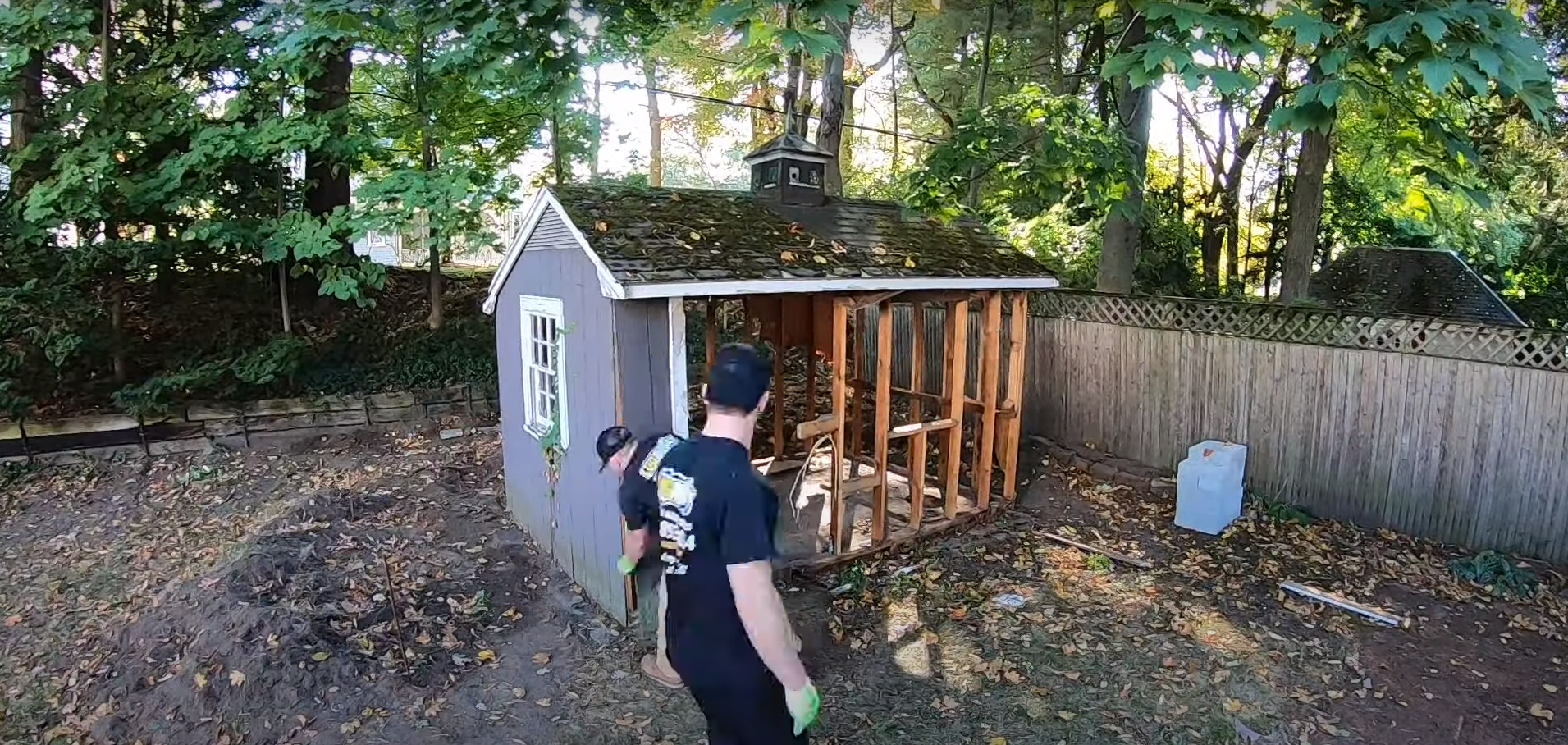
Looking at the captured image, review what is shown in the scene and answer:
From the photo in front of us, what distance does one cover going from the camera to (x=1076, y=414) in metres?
8.83

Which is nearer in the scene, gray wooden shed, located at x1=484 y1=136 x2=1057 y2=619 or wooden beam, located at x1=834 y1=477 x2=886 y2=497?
gray wooden shed, located at x1=484 y1=136 x2=1057 y2=619

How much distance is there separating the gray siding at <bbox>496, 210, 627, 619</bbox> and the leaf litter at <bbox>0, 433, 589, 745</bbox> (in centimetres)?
25

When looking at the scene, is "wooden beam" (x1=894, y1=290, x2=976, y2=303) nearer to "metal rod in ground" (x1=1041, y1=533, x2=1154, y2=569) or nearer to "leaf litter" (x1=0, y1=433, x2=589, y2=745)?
"metal rod in ground" (x1=1041, y1=533, x2=1154, y2=569)

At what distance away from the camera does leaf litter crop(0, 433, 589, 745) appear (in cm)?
457

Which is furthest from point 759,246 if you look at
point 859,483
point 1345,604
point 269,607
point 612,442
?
point 1345,604

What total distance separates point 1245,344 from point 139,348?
11.5 metres

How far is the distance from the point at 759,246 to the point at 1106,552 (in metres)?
3.60

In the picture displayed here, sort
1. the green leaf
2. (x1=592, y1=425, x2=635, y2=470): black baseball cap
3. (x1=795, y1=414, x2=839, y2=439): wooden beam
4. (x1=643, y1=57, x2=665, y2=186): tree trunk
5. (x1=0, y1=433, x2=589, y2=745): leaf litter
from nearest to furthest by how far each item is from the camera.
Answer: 1. the green leaf
2. (x1=592, y1=425, x2=635, y2=470): black baseball cap
3. (x1=0, y1=433, x2=589, y2=745): leaf litter
4. (x1=795, y1=414, x2=839, y2=439): wooden beam
5. (x1=643, y1=57, x2=665, y2=186): tree trunk

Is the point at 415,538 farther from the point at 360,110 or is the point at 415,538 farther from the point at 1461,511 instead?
the point at 1461,511

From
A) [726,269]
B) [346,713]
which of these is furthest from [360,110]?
[346,713]

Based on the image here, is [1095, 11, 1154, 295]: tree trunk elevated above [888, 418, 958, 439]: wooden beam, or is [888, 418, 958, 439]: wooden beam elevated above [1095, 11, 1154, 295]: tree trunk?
[1095, 11, 1154, 295]: tree trunk

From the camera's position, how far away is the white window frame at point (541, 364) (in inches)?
234

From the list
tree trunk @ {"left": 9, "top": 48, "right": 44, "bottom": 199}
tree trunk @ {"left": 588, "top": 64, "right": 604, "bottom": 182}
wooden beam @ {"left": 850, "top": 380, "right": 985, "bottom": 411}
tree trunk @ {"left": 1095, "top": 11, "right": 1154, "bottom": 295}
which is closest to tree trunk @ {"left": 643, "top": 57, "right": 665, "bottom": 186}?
tree trunk @ {"left": 588, "top": 64, "right": 604, "bottom": 182}

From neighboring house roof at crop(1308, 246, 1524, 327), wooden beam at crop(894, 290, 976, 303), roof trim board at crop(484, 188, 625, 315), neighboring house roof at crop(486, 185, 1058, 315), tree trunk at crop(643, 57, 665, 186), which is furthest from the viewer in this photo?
tree trunk at crop(643, 57, 665, 186)
